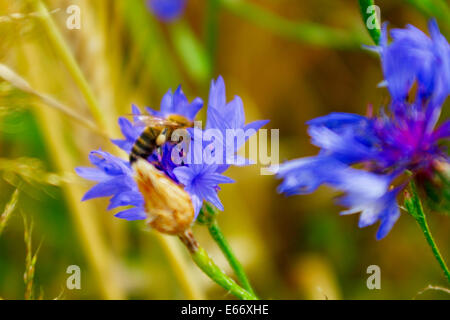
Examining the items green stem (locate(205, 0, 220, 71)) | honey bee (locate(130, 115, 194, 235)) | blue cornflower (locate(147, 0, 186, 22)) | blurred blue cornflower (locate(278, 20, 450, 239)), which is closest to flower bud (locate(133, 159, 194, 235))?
honey bee (locate(130, 115, 194, 235))

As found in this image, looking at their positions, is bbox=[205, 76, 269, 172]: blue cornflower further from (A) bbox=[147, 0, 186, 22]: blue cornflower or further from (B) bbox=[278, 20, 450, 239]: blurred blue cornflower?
(A) bbox=[147, 0, 186, 22]: blue cornflower

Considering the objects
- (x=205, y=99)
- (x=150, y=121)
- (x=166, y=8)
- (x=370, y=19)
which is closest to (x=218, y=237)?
(x=150, y=121)

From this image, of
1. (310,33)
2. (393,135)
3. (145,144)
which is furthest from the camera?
(310,33)

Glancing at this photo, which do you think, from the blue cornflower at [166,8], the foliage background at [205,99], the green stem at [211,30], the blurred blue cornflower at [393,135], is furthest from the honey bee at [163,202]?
the blue cornflower at [166,8]

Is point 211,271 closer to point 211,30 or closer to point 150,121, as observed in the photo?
point 150,121

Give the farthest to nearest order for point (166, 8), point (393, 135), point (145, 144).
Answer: point (166, 8) < point (145, 144) < point (393, 135)

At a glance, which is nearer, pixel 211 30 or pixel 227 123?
pixel 227 123
